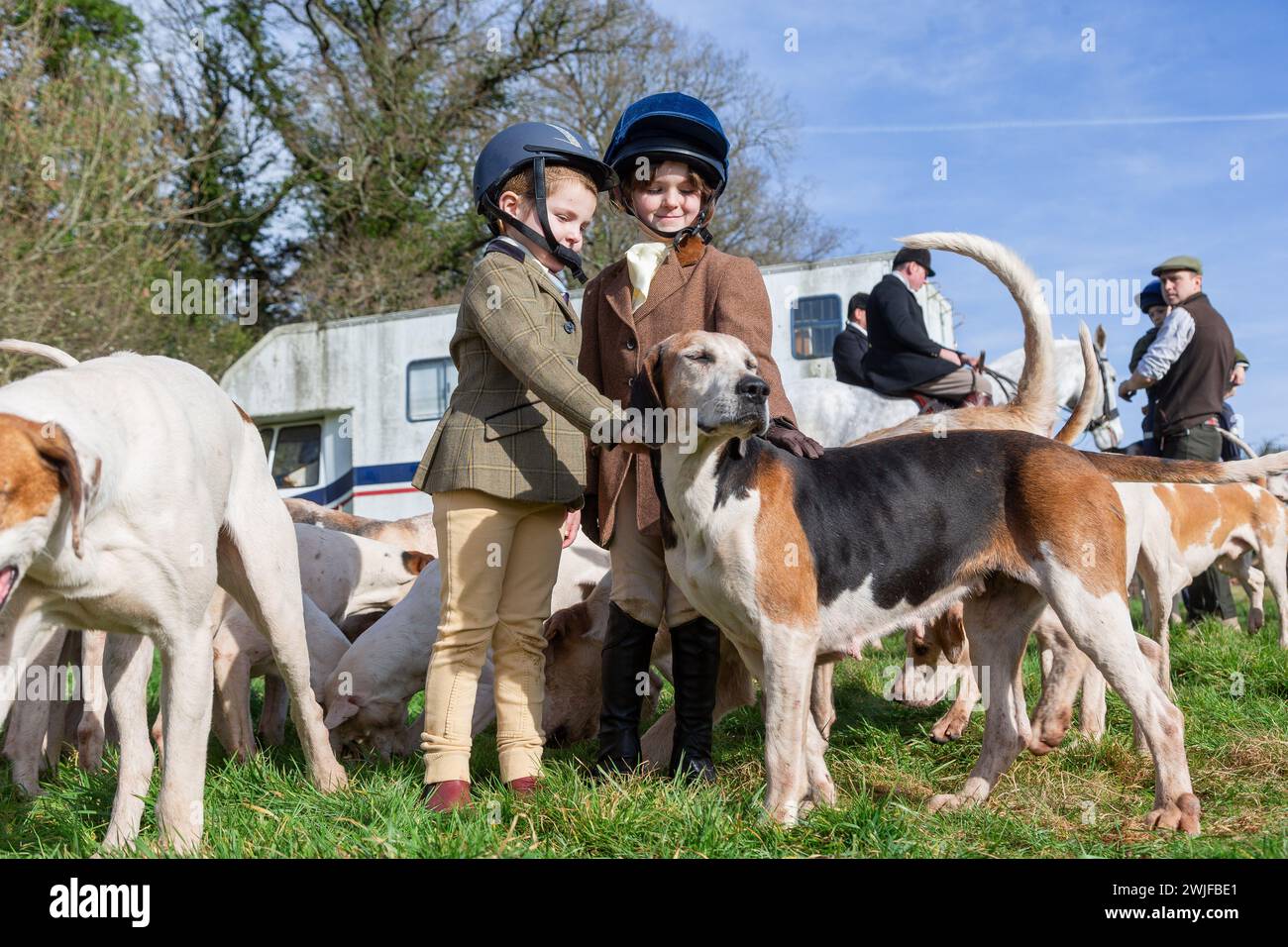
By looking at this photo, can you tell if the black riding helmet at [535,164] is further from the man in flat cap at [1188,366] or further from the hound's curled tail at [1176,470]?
the man in flat cap at [1188,366]

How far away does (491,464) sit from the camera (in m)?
3.84

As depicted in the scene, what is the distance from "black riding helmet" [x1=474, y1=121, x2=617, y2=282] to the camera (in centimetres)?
388

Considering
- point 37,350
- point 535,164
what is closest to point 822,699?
point 535,164

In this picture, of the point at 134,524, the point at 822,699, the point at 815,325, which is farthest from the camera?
the point at 815,325

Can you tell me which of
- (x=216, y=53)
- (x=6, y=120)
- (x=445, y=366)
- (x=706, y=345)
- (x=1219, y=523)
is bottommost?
(x=1219, y=523)

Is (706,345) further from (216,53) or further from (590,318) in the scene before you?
(216,53)

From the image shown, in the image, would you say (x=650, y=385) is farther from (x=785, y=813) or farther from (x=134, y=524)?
(x=134, y=524)

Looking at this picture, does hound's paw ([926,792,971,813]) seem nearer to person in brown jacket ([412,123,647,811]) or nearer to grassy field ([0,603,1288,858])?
grassy field ([0,603,1288,858])

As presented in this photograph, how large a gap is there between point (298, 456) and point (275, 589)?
14.3 metres

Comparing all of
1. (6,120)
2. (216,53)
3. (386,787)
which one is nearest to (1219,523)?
(386,787)

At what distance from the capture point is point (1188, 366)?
847 centimetres

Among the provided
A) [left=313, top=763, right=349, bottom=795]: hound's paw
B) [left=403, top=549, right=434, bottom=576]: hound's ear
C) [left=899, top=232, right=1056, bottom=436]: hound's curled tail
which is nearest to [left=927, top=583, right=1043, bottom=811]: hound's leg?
[left=899, top=232, right=1056, bottom=436]: hound's curled tail

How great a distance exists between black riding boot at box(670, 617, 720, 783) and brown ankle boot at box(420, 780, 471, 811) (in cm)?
85
